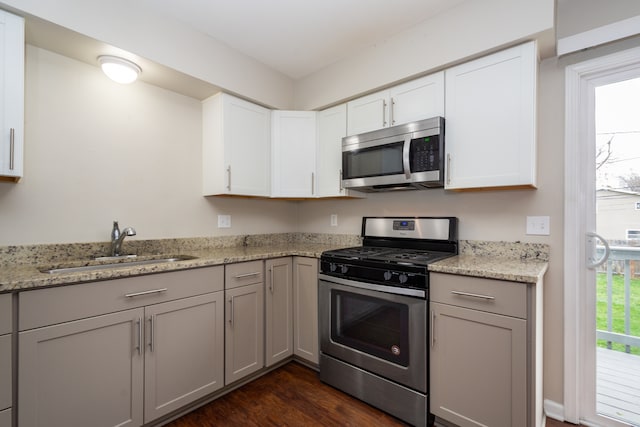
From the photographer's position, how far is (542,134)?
6.13 feet

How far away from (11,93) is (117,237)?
0.92 metres

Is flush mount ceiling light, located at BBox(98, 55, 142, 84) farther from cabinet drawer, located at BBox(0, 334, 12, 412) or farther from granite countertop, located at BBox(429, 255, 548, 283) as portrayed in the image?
granite countertop, located at BBox(429, 255, 548, 283)

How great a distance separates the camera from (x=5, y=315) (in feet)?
3.98

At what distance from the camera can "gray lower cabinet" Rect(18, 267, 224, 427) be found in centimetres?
130

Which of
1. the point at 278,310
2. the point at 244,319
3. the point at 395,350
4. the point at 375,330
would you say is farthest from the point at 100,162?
the point at 395,350

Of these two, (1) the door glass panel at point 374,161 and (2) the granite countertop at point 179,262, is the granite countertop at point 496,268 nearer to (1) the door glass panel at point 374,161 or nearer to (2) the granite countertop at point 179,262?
(2) the granite countertop at point 179,262

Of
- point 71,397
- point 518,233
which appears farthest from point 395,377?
point 71,397

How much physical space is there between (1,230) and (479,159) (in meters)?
2.78

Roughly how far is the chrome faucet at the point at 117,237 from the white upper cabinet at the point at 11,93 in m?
0.59

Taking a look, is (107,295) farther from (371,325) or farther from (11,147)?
(371,325)

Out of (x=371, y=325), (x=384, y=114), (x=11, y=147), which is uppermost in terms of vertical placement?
(x=384, y=114)

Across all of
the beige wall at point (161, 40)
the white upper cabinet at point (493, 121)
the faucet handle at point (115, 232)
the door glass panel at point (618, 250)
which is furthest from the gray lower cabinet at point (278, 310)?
the door glass panel at point (618, 250)

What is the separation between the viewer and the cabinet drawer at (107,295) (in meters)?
1.29

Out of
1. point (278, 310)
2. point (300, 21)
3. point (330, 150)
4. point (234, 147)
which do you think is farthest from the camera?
point (330, 150)
